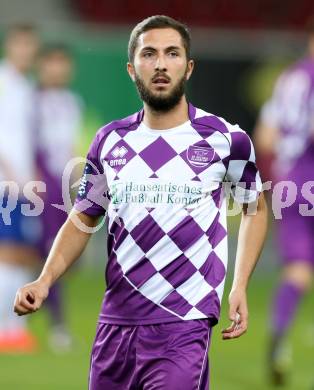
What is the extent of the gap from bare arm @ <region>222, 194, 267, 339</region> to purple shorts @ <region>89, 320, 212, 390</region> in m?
0.19

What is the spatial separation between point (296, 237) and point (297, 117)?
0.82 meters

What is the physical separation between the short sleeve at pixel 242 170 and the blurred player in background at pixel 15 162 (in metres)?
4.46

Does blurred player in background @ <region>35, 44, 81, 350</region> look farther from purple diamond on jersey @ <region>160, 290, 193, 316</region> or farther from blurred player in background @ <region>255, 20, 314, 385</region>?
purple diamond on jersey @ <region>160, 290, 193, 316</region>

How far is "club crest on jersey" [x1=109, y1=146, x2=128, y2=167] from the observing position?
17.1 ft

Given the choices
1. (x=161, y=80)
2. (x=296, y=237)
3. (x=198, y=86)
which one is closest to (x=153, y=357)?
(x=161, y=80)

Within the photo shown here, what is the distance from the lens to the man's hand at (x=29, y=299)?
194 inches

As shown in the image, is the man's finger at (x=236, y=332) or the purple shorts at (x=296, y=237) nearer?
the man's finger at (x=236, y=332)

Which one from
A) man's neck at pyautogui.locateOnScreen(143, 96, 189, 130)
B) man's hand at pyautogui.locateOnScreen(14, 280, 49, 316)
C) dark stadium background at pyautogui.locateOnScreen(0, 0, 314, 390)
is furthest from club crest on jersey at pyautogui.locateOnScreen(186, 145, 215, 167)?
dark stadium background at pyautogui.locateOnScreen(0, 0, 314, 390)

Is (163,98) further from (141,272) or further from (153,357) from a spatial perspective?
(153,357)

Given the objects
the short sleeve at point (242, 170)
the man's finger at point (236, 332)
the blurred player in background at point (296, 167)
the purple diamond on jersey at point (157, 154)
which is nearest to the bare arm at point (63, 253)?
the purple diamond on jersey at point (157, 154)

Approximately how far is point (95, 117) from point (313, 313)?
4013 mm

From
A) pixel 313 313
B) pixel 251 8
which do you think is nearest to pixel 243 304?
pixel 313 313

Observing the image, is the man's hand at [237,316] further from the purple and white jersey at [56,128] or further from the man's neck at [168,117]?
the purple and white jersey at [56,128]

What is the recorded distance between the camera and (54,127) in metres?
A: 10.7
